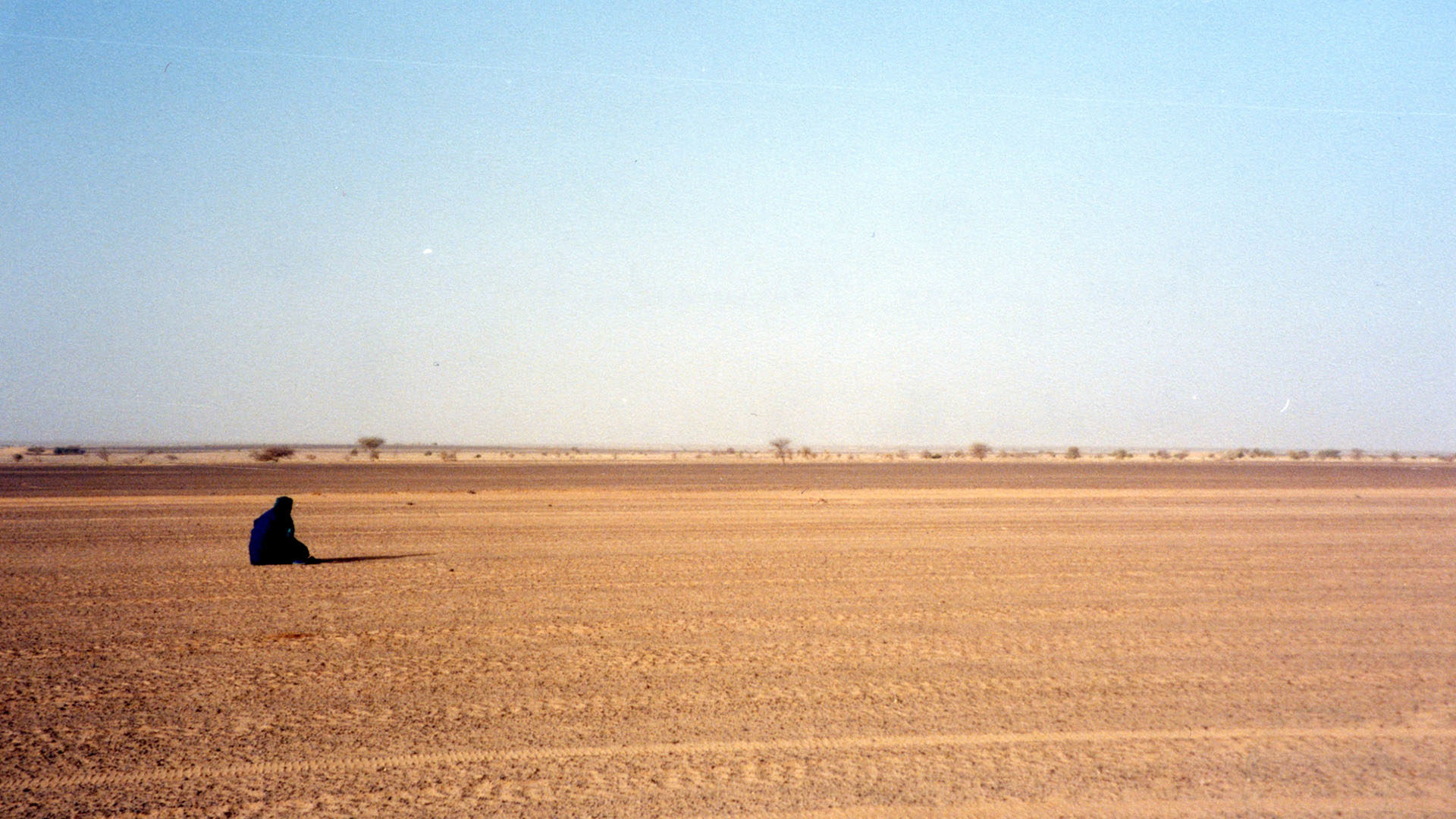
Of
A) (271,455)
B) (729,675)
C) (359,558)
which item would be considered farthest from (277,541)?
(271,455)

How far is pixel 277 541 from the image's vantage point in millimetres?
16578

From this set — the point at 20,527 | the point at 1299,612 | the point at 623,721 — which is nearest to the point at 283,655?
the point at 623,721

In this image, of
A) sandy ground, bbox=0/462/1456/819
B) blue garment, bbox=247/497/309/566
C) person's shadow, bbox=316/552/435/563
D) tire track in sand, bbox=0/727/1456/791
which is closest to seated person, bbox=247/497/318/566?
blue garment, bbox=247/497/309/566

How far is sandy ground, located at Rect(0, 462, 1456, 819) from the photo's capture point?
255 inches

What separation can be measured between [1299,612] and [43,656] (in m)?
13.9

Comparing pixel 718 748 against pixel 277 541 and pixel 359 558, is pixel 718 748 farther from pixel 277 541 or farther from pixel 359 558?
pixel 359 558

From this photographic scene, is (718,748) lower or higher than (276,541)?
lower

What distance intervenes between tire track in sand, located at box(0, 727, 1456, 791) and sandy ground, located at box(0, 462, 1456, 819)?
0.04 m

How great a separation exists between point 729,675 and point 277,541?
400 inches

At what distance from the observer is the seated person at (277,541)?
16.4m

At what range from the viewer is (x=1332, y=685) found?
9.10 m

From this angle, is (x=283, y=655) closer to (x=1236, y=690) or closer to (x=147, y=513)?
(x=1236, y=690)

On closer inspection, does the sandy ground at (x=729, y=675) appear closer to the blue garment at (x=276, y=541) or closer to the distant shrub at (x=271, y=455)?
the blue garment at (x=276, y=541)

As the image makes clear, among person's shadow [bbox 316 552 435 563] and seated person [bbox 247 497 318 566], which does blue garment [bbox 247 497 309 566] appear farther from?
person's shadow [bbox 316 552 435 563]
